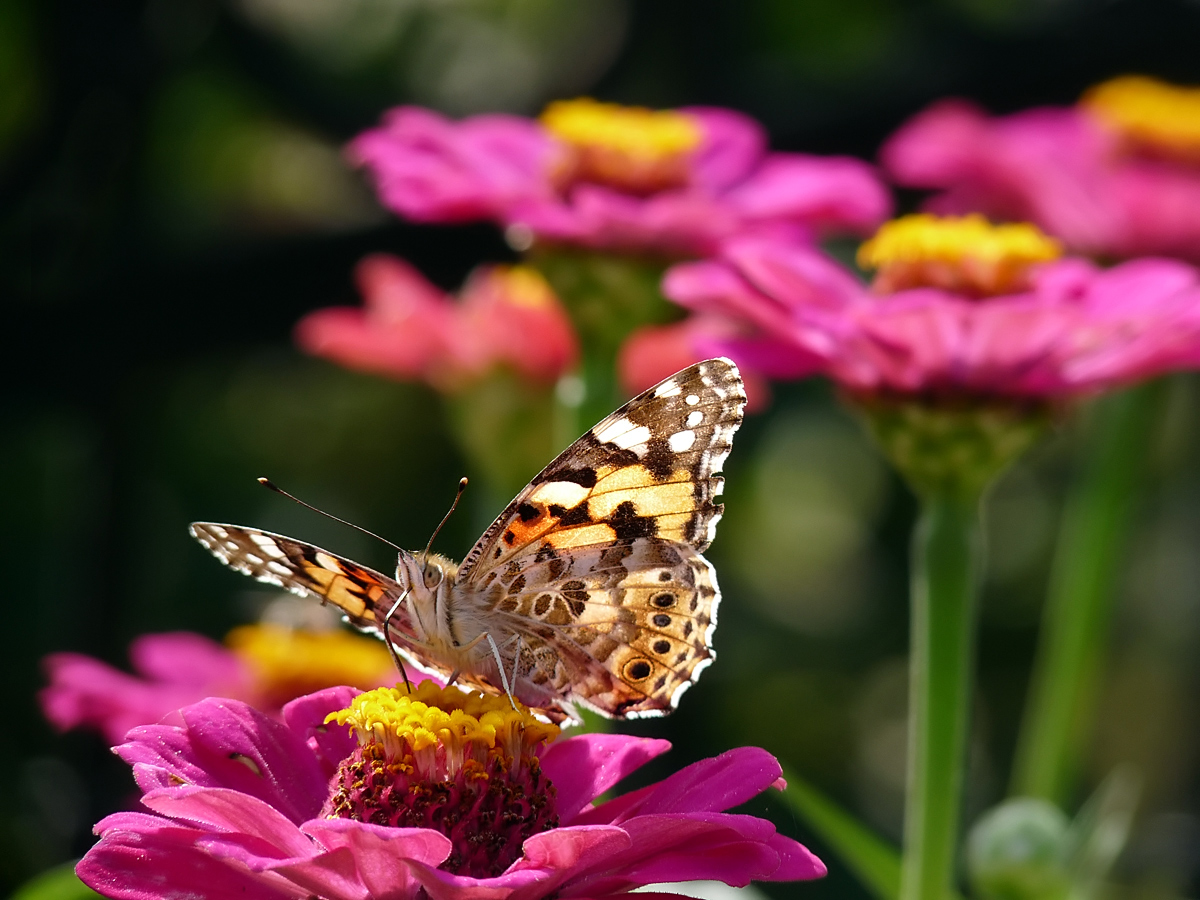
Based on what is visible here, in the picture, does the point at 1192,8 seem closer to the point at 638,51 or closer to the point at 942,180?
the point at 942,180

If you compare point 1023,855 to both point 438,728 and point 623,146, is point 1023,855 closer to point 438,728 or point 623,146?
point 438,728

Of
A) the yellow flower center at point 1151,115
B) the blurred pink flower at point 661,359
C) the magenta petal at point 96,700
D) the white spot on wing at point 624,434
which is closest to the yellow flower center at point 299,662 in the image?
the magenta petal at point 96,700

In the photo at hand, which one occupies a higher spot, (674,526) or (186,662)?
(674,526)

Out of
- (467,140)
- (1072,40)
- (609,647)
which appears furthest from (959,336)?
(1072,40)

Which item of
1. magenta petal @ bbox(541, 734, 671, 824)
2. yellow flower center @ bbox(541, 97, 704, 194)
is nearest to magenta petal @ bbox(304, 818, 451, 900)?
magenta petal @ bbox(541, 734, 671, 824)

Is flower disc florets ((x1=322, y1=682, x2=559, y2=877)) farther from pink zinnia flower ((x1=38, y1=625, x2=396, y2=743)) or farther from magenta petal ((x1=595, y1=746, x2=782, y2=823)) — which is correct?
pink zinnia flower ((x1=38, y1=625, x2=396, y2=743))

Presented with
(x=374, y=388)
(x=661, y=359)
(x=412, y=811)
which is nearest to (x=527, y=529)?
(x=412, y=811)

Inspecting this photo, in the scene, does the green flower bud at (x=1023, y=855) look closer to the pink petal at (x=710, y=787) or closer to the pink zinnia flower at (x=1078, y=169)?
the pink petal at (x=710, y=787)
